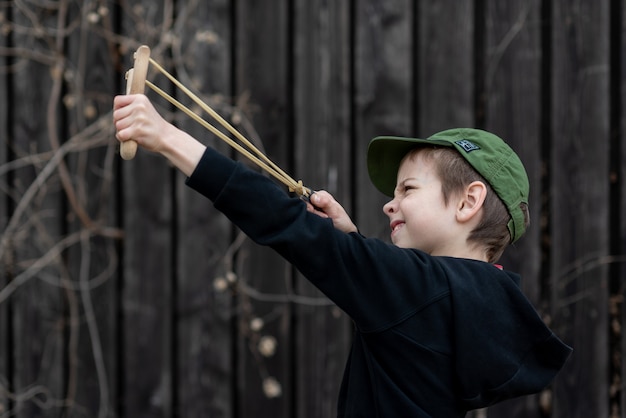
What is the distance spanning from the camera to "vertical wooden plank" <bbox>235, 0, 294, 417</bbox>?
9.21ft

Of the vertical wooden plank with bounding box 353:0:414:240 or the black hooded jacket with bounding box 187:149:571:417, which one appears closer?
the black hooded jacket with bounding box 187:149:571:417

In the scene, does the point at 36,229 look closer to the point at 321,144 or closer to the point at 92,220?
the point at 92,220

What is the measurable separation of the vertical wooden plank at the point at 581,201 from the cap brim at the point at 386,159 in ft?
3.67

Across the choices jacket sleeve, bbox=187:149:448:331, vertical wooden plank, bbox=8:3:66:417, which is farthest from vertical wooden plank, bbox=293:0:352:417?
jacket sleeve, bbox=187:149:448:331

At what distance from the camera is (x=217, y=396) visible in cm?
282

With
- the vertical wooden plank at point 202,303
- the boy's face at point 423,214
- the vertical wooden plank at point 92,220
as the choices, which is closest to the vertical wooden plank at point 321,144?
the vertical wooden plank at point 202,303

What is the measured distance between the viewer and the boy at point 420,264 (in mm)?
1388

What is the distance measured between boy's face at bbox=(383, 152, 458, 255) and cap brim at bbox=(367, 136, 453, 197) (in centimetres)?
11

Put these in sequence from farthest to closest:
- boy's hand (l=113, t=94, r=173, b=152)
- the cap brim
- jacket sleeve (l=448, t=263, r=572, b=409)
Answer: the cap brim
jacket sleeve (l=448, t=263, r=572, b=409)
boy's hand (l=113, t=94, r=173, b=152)

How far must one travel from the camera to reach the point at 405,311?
147cm

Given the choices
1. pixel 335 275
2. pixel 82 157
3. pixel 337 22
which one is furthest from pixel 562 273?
pixel 82 157

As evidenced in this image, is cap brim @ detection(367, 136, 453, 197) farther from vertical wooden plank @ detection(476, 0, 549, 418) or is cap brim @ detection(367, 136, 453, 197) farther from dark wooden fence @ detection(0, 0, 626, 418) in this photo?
vertical wooden plank @ detection(476, 0, 549, 418)

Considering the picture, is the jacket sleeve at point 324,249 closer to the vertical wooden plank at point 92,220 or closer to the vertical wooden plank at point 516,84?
the vertical wooden plank at point 516,84

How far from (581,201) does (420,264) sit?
150 cm
